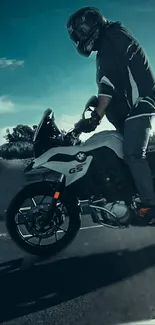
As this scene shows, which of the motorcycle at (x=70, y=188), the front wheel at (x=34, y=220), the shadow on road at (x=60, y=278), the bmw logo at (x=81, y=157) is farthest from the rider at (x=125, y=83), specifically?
the front wheel at (x=34, y=220)

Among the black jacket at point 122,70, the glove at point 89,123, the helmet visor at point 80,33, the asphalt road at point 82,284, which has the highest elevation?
the helmet visor at point 80,33

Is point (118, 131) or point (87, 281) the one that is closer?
point (87, 281)

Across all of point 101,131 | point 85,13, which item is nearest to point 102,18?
point 85,13

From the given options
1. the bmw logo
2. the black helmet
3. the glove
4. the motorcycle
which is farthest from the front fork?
the black helmet

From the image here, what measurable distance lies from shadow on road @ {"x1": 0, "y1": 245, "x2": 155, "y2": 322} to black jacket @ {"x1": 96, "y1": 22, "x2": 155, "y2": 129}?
137cm

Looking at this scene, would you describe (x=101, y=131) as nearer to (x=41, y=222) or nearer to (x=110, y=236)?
(x=41, y=222)

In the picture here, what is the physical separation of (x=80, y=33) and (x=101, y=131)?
929mm

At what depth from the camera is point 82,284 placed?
2771 mm

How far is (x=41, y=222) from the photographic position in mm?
3307

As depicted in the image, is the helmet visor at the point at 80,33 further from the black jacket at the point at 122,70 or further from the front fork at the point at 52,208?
the front fork at the point at 52,208

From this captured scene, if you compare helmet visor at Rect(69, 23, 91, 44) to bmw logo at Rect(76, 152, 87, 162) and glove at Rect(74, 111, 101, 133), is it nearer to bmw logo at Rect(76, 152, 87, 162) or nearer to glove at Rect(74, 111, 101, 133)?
glove at Rect(74, 111, 101, 133)

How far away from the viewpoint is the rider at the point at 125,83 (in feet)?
10.4

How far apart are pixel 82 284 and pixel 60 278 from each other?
0.73 ft

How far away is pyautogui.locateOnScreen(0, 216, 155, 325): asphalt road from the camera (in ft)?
7.56
